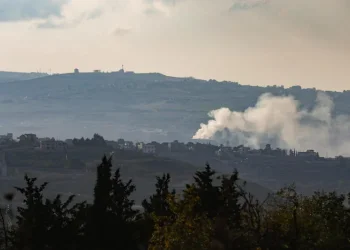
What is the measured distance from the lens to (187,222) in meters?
44.8

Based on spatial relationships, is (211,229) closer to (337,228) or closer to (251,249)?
(251,249)

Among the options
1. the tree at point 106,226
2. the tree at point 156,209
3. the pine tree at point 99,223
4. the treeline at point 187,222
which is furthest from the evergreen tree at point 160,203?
the pine tree at point 99,223

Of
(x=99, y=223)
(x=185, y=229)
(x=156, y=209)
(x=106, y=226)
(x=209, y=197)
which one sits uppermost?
(x=209, y=197)

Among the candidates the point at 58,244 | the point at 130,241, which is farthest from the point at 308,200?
the point at 58,244

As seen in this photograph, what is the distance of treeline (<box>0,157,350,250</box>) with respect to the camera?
149 ft

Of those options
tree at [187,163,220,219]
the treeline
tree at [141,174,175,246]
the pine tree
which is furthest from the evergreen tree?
the pine tree

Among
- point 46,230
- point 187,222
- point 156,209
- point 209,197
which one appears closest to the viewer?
point 187,222

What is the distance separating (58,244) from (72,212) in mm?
2065

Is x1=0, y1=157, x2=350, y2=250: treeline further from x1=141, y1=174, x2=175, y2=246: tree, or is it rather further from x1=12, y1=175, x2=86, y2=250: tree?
x1=141, y1=174, x2=175, y2=246: tree

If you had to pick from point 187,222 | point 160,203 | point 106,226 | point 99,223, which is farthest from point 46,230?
point 160,203

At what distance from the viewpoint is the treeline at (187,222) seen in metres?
45.5

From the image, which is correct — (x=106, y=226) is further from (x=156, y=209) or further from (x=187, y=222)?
(x=187, y=222)

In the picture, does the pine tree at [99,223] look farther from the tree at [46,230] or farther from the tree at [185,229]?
the tree at [185,229]

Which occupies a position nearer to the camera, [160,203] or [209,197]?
[209,197]
